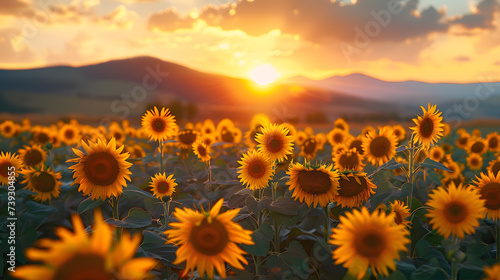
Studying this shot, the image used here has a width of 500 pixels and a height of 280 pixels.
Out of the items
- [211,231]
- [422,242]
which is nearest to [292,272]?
[422,242]

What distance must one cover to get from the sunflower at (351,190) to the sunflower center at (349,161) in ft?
6.11

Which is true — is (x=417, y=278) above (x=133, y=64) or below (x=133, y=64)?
below

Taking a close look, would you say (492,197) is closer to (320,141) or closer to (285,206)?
(285,206)

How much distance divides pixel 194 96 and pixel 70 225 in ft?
378

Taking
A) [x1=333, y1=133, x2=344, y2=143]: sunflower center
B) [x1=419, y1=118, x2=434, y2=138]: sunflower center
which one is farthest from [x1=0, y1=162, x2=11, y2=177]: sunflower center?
[x1=333, y1=133, x2=344, y2=143]: sunflower center

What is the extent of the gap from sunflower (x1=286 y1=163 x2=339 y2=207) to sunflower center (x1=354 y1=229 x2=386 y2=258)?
1.16m

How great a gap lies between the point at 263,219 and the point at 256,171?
1.60 feet

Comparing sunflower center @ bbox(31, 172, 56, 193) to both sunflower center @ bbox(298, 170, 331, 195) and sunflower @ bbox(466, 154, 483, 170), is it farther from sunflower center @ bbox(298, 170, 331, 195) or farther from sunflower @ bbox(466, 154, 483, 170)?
sunflower @ bbox(466, 154, 483, 170)

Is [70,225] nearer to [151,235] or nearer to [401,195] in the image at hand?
[151,235]

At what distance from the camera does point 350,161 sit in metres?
5.33

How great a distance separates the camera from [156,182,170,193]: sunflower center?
4.35 m

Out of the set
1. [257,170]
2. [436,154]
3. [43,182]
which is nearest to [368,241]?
[257,170]

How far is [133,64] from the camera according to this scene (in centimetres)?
13838

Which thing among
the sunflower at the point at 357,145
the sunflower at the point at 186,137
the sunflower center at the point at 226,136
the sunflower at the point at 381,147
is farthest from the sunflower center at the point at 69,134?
the sunflower at the point at 381,147
